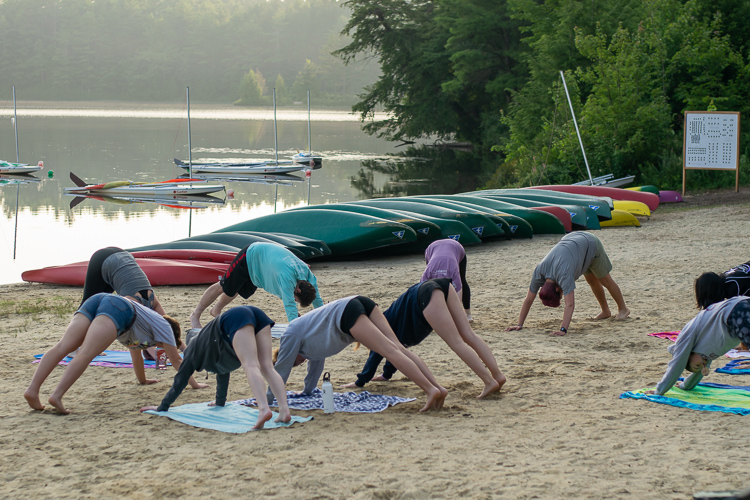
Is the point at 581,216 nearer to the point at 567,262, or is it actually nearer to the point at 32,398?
the point at 567,262

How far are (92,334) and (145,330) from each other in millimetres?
386

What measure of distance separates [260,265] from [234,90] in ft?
363

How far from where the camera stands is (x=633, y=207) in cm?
1614

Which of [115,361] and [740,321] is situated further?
[115,361]

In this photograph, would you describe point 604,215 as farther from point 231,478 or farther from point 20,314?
point 231,478

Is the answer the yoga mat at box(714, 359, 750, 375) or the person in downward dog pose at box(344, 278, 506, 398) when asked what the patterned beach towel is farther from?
the yoga mat at box(714, 359, 750, 375)

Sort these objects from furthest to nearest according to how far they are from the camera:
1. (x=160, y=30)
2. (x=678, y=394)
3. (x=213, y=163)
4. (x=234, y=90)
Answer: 1. (x=160, y=30)
2. (x=234, y=90)
3. (x=213, y=163)
4. (x=678, y=394)

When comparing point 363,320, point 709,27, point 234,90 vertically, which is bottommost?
point 363,320

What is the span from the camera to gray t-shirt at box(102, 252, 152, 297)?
647 centimetres

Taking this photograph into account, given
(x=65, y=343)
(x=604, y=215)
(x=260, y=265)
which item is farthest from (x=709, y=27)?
(x=65, y=343)

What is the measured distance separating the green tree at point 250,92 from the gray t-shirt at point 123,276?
329 ft

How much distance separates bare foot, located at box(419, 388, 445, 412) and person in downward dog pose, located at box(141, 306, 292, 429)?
3.14ft

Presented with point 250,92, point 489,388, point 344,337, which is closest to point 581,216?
point 489,388

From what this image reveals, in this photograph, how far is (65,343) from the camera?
5.33 m
